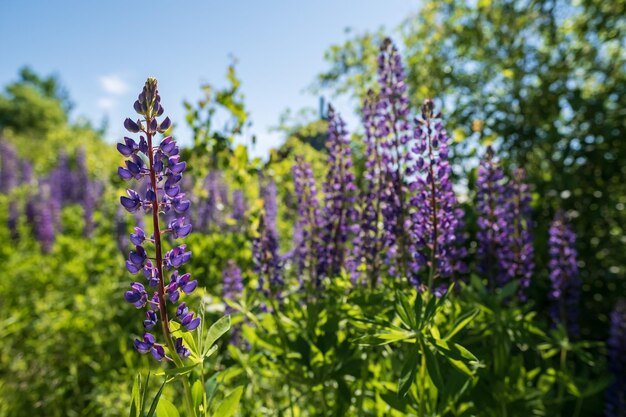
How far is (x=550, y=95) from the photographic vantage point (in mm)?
4105

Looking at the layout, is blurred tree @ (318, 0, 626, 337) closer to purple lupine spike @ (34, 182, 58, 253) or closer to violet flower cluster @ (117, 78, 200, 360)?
violet flower cluster @ (117, 78, 200, 360)

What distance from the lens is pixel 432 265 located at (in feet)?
5.78

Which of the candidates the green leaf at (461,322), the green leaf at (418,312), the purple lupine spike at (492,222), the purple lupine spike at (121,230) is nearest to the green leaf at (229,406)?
the green leaf at (418,312)

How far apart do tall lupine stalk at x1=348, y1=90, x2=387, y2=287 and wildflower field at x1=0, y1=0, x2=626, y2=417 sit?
0.04 feet

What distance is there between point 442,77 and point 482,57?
373mm

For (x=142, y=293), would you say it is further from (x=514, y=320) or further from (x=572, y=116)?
(x=572, y=116)

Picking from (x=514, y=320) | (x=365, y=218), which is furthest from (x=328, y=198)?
(x=514, y=320)

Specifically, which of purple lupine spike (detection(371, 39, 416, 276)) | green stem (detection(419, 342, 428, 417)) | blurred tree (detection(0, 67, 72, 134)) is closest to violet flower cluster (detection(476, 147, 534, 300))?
purple lupine spike (detection(371, 39, 416, 276))

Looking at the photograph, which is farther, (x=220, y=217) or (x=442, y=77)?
(x=220, y=217)

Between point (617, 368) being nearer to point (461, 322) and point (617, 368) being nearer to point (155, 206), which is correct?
point (461, 322)

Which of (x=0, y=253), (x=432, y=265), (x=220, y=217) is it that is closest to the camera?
(x=432, y=265)

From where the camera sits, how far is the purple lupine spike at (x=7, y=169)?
10.3 meters

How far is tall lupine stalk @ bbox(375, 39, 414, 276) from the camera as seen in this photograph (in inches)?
82.0

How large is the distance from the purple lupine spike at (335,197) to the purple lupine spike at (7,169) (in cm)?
978
